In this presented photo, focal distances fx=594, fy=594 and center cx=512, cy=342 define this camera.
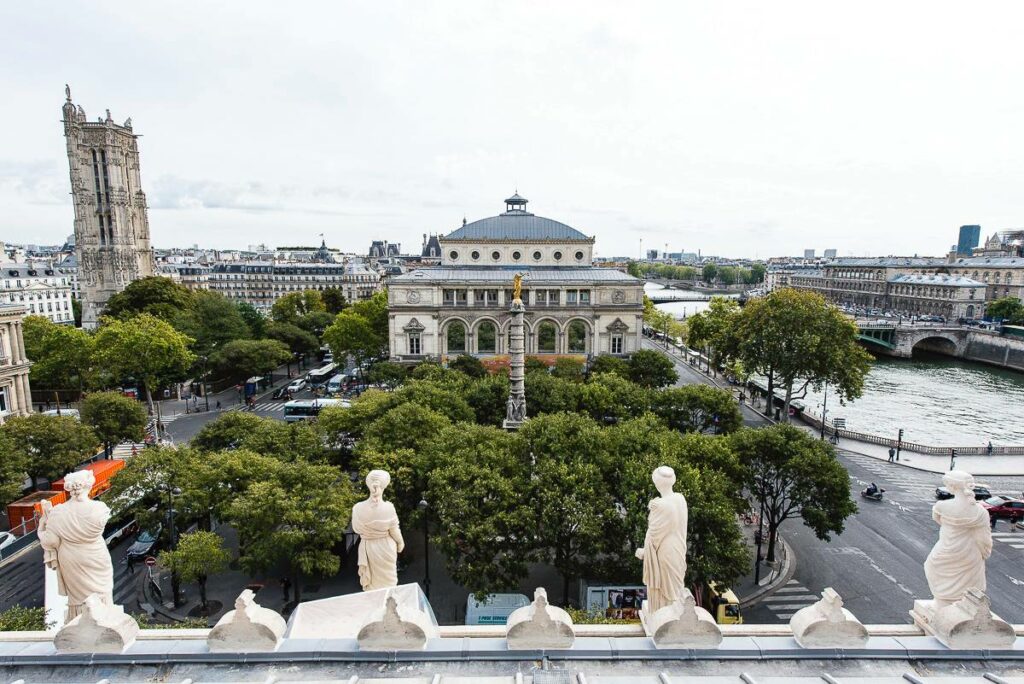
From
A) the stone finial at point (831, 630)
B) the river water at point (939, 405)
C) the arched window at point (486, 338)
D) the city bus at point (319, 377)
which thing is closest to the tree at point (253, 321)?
the city bus at point (319, 377)

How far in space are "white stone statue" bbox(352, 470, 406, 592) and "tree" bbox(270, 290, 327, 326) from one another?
77.2 meters

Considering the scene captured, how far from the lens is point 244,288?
126m

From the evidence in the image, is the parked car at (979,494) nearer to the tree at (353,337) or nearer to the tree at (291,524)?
the tree at (291,524)

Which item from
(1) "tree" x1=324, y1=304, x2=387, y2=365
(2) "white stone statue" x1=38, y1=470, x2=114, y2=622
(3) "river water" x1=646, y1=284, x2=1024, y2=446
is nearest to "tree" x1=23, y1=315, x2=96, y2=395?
(1) "tree" x1=324, y1=304, x2=387, y2=365

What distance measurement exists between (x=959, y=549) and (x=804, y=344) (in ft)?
132

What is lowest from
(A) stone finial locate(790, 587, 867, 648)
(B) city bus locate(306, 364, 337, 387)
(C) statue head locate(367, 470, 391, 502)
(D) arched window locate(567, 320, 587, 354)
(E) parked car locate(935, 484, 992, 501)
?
(E) parked car locate(935, 484, 992, 501)

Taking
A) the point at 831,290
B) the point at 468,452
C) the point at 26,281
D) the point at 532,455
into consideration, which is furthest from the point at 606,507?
the point at 831,290

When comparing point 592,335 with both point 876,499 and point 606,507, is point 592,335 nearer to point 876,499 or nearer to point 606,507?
point 876,499

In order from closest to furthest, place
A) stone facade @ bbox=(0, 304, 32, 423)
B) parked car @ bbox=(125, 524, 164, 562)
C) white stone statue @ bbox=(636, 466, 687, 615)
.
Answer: white stone statue @ bbox=(636, 466, 687, 615) → parked car @ bbox=(125, 524, 164, 562) → stone facade @ bbox=(0, 304, 32, 423)

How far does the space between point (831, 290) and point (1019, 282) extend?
41.3 m

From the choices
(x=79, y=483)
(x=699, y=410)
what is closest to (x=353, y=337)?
(x=699, y=410)

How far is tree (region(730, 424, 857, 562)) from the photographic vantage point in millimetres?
24766

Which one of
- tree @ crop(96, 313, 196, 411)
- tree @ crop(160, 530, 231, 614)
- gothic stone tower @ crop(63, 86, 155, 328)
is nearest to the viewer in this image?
tree @ crop(160, 530, 231, 614)

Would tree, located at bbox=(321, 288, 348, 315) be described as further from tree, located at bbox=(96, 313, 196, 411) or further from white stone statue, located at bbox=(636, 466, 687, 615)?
white stone statue, located at bbox=(636, 466, 687, 615)
